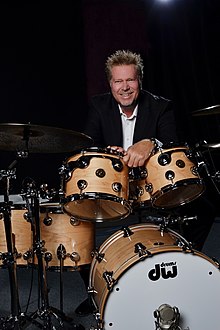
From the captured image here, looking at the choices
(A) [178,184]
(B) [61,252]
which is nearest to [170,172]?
(A) [178,184]

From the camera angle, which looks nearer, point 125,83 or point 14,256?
point 14,256

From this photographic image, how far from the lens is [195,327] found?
5.78 feet

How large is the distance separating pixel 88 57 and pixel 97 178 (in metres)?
2.74

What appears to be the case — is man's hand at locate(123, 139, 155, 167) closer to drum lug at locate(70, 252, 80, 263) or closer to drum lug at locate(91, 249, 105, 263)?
drum lug at locate(91, 249, 105, 263)

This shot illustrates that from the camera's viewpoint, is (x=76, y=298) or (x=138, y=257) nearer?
(x=138, y=257)

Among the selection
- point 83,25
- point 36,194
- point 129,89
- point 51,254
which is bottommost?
point 51,254

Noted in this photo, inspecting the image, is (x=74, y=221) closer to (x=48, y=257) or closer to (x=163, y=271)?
(x=48, y=257)

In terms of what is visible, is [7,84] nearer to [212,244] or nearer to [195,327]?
[212,244]

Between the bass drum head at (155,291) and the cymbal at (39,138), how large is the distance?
589 mm

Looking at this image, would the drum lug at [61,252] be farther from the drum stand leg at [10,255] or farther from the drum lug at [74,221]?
the drum stand leg at [10,255]

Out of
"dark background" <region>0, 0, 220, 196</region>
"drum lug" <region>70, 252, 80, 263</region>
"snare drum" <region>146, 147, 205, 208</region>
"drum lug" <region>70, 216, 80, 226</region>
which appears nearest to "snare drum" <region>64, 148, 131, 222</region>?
"snare drum" <region>146, 147, 205, 208</region>

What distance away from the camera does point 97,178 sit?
72.9 inches

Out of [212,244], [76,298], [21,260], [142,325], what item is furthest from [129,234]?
[212,244]

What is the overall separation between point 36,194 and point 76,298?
905 mm
